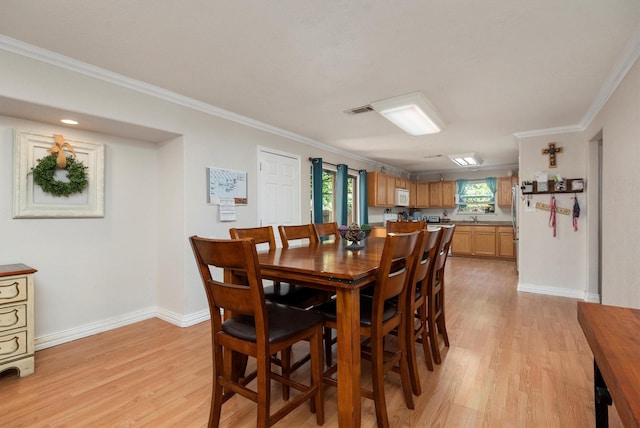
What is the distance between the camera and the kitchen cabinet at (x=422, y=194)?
7.96 meters

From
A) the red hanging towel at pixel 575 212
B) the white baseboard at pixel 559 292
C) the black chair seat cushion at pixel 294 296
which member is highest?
the red hanging towel at pixel 575 212

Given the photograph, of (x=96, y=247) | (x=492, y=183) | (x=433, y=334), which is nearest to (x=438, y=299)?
(x=433, y=334)

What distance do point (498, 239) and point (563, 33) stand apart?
5.67 meters

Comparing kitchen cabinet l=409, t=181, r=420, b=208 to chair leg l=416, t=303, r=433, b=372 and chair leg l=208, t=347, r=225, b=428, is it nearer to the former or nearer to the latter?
chair leg l=416, t=303, r=433, b=372

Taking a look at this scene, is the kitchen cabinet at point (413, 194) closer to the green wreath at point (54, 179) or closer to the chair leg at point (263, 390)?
the green wreath at point (54, 179)

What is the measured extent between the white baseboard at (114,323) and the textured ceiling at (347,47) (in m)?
2.25

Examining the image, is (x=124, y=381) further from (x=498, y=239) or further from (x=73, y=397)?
(x=498, y=239)

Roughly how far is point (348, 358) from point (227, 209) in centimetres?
244

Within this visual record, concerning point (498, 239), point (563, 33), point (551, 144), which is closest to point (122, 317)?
point (563, 33)

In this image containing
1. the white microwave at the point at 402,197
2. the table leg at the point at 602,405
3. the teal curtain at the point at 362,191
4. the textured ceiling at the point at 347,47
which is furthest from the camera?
the white microwave at the point at 402,197

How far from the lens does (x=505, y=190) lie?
7059 millimetres

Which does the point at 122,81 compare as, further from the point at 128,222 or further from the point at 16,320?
the point at 16,320

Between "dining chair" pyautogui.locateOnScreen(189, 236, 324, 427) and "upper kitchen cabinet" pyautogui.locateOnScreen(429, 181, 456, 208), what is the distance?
6.97 meters

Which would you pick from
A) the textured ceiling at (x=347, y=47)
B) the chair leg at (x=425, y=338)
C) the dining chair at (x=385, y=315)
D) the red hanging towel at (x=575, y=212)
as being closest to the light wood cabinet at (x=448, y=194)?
the red hanging towel at (x=575, y=212)
